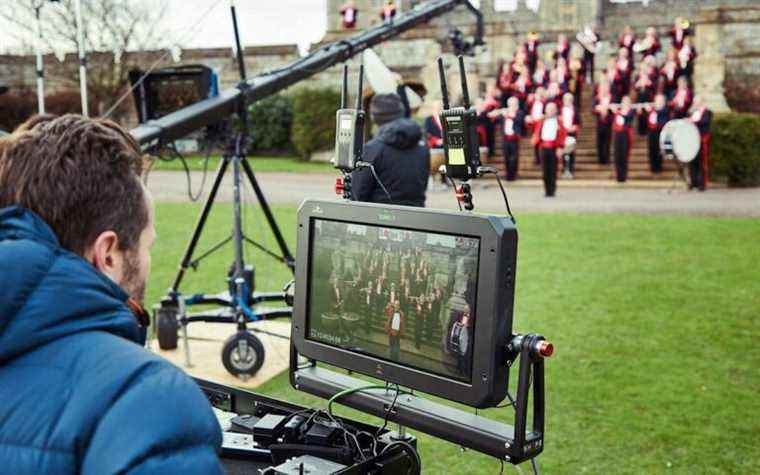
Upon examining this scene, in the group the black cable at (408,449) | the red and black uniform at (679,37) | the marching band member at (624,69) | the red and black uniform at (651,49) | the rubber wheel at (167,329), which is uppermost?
the red and black uniform at (679,37)

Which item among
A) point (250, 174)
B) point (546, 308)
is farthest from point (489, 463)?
point (546, 308)

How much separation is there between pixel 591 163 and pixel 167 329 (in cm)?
1888

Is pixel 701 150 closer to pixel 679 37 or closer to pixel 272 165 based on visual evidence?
pixel 679 37

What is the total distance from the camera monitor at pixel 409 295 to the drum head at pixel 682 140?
18696 millimetres

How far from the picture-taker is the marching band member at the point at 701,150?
2091 centimetres

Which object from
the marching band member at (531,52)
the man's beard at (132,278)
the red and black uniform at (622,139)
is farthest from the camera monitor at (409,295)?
the marching band member at (531,52)

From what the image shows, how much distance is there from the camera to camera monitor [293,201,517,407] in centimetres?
246

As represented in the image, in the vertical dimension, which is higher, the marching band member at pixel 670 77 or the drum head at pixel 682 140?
the marching band member at pixel 670 77

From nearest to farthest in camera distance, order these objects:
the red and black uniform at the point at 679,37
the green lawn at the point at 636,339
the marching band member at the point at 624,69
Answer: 1. the green lawn at the point at 636,339
2. the marching band member at the point at 624,69
3. the red and black uniform at the point at 679,37

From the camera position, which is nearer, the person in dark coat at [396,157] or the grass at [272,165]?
the person in dark coat at [396,157]

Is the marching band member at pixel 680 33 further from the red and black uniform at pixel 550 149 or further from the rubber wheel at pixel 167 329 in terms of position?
the rubber wheel at pixel 167 329

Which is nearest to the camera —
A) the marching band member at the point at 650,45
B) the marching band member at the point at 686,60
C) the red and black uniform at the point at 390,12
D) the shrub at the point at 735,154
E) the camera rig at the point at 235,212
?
the camera rig at the point at 235,212

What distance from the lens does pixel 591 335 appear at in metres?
8.00

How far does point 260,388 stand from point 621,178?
1749cm
